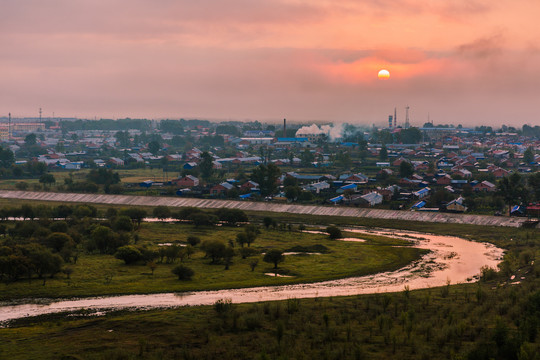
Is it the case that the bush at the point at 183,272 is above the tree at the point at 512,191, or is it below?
below

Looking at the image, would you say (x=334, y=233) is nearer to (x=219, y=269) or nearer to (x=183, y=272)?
(x=219, y=269)

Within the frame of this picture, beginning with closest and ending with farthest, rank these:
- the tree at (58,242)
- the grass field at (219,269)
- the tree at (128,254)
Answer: the grass field at (219,269) < the tree at (128,254) < the tree at (58,242)

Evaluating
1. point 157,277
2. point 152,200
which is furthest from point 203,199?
point 157,277

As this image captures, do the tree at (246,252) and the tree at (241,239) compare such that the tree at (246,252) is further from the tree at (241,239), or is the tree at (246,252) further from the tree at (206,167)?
the tree at (206,167)

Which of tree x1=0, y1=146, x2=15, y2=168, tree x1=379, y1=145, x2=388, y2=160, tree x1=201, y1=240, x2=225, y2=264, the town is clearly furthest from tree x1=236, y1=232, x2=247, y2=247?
tree x1=379, y1=145, x2=388, y2=160

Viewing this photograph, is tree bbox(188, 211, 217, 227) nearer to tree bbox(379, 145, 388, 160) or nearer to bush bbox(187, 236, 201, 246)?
bush bbox(187, 236, 201, 246)

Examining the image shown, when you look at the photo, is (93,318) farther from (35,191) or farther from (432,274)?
(35,191)

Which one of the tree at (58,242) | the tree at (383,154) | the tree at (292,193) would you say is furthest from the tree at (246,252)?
the tree at (383,154)
